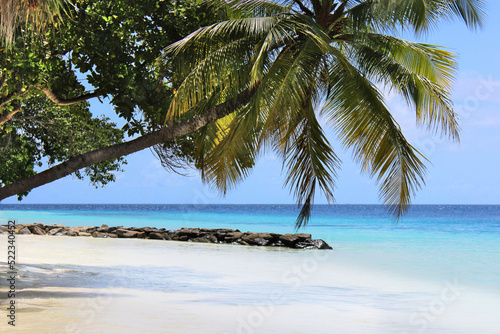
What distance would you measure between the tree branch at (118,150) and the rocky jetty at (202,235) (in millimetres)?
10979

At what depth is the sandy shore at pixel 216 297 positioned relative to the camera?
6781mm

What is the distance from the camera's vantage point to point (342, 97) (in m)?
8.02

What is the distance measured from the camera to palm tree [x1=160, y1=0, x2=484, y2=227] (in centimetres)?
746

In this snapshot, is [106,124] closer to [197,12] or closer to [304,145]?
[197,12]

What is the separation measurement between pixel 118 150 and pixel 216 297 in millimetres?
3020

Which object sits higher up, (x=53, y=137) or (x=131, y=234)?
(x=53, y=137)

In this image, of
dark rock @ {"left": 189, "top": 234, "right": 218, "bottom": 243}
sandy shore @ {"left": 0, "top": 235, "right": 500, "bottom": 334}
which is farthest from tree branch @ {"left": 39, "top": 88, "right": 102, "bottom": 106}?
dark rock @ {"left": 189, "top": 234, "right": 218, "bottom": 243}

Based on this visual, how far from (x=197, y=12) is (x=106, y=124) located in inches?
162

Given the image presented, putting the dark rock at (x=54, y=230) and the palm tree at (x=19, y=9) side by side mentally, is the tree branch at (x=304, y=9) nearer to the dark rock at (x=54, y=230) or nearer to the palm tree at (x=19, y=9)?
the palm tree at (x=19, y=9)

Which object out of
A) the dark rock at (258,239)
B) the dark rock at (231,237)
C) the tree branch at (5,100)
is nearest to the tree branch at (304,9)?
the tree branch at (5,100)

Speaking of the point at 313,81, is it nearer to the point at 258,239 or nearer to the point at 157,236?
the point at 258,239

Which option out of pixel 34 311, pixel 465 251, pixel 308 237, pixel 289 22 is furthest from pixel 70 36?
pixel 465 251

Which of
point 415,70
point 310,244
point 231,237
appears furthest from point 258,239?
point 415,70

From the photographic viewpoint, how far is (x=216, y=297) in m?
8.84
